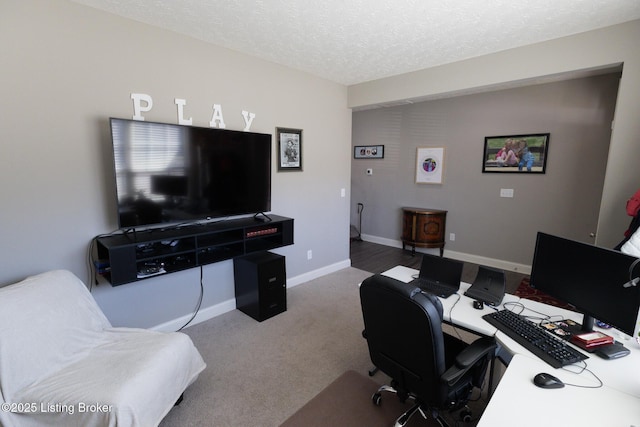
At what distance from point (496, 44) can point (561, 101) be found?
1699 millimetres

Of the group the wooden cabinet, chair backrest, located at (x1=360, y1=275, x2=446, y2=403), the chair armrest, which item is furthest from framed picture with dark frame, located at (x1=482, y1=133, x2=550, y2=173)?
chair backrest, located at (x1=360, y1=275, x2=446, y2=403)

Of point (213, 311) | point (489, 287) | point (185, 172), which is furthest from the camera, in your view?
point (213, 311)

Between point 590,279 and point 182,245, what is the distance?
2700 millimetres

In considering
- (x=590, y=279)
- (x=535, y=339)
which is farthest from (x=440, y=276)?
(x=590, y=279)

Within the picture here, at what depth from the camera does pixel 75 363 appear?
5.49 ft

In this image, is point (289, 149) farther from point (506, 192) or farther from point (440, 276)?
point (506, 192)

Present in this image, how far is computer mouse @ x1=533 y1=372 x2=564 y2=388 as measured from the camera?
1183mm

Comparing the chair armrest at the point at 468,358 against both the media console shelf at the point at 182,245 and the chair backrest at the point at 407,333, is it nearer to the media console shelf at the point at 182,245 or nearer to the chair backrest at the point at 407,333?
the chair backrest at the point at 407,333

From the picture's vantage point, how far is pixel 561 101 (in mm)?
3773

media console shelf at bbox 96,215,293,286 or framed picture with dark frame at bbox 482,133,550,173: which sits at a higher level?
framed picture with dark frame at bbox 482,133,550,173

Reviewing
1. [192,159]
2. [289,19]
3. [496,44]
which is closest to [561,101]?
[496,44]

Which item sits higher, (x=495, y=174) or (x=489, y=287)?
(x=495, y=174)

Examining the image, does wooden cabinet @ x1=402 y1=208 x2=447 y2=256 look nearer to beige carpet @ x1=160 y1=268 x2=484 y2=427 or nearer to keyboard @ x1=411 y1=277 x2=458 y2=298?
beige carpet @ x1=160 y1=268 x2=484 y2=427

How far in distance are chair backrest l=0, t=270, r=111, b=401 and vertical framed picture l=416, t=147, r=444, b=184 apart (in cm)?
466
